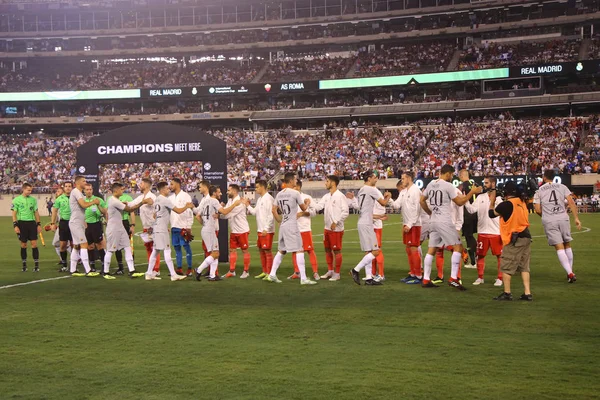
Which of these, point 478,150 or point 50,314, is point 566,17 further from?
point 50,314

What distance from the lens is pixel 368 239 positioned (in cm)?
1293

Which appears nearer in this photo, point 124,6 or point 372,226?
point 372,226

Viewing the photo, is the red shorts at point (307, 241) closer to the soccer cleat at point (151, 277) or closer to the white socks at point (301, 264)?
the white socks at point (301, 264)

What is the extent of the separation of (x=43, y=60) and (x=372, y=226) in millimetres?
71179

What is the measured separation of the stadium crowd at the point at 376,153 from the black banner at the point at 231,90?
14.8 feet

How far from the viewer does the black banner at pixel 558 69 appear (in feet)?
177

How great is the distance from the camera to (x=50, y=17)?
7475 centimetres

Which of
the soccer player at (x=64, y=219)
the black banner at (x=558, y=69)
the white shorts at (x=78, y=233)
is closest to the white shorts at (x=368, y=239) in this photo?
the white shorts at (x=78, y=233)

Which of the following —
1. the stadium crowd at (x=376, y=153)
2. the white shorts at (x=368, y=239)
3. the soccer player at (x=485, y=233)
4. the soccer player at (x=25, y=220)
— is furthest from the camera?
the stadium crowd at (x=376, y=153)

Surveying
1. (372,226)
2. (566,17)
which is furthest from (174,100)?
(372,226)

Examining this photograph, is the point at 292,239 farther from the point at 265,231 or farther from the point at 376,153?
the point at 376,153

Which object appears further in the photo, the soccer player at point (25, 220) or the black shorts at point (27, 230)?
the black shorts at point (27, 230)

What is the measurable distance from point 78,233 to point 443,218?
8514 mm

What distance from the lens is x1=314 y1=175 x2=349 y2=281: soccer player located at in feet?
45.2
